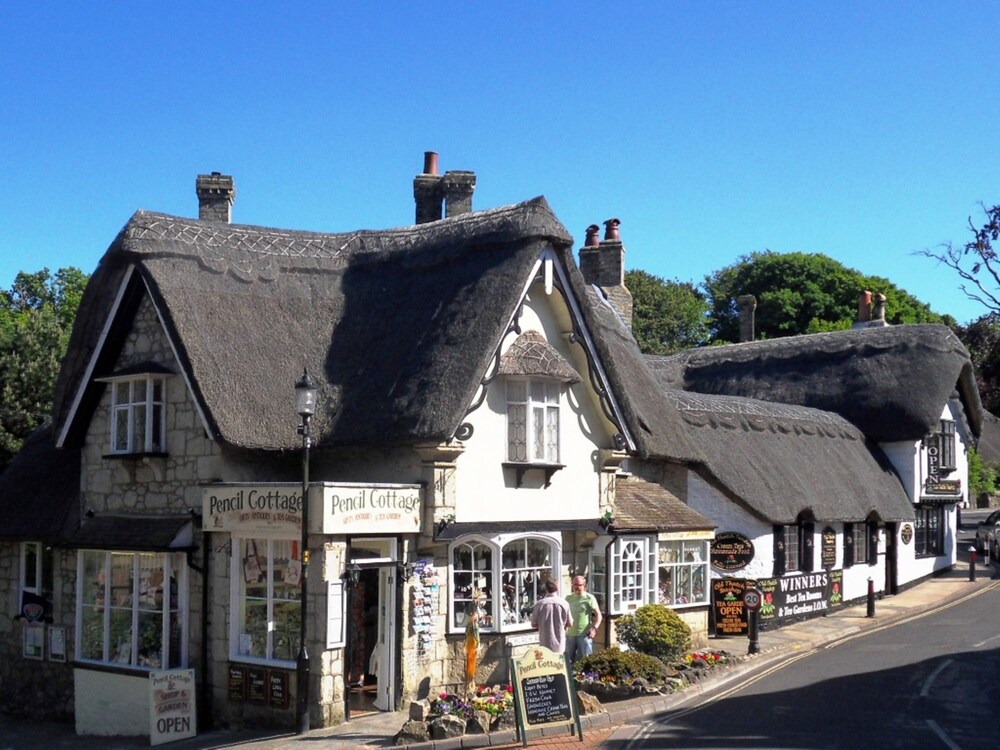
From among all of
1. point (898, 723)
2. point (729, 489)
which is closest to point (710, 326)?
point (729, 489)

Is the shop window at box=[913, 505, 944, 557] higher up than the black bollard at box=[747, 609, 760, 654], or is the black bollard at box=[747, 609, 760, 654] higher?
the shop window at box=[913, 505, 944, 557]

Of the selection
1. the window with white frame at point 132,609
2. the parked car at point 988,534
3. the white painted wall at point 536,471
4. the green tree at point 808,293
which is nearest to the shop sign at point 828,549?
the white painted wall at point 536,471

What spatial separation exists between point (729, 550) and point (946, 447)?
14431 mm

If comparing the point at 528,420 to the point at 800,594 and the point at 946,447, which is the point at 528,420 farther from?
the point at 946,447

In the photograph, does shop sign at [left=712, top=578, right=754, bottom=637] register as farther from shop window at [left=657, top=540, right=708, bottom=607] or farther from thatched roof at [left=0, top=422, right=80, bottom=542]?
thatched roof at [left=0, top=422, right=80, bottom=542]

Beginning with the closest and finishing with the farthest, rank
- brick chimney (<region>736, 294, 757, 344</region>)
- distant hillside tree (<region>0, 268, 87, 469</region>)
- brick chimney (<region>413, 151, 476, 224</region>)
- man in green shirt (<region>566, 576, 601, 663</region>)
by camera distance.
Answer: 1. man in green shirt (<region>566, 576, 601, 663</region>)
2. brick chimney (<region>413, 151, 476, 224</region>)
3. distant hillside tree (<region>0, 268, 87, 469</region>)
4. brick chimney (<region>736, 294, 757, 344</region>)

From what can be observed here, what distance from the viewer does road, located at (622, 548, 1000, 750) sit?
14.0m

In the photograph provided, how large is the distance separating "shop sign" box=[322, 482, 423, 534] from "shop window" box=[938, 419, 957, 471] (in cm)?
2417

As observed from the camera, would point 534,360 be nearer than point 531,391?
Yes

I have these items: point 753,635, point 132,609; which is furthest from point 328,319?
point 753,635

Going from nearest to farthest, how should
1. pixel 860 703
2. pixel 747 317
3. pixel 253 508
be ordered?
pixel 860 703, pixel 253 508, pixel 747 317

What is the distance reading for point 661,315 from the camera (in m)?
66.1

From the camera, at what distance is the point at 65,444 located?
66.5 feet

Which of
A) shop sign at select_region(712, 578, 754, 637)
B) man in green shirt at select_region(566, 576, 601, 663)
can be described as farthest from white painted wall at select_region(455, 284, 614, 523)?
shop sign at select_region(712, 578, 754, 637)
